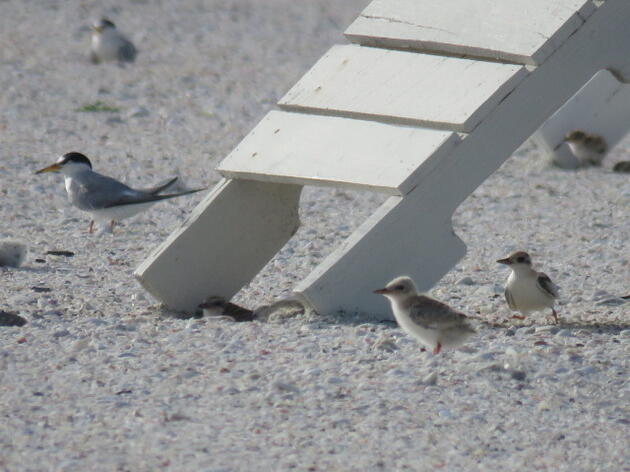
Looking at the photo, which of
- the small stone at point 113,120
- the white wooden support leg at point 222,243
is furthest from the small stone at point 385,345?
the small stone at point 113,120

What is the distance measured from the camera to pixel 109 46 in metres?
14.7

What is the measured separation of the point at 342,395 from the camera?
5.41 meters

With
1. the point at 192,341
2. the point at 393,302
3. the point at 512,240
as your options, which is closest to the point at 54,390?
the point at 192,341

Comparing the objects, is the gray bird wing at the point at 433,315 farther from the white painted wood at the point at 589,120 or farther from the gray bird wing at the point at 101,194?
the white painted wood at the point at 589,120

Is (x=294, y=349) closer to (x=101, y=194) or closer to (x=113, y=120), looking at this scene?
(x=101, y=194)

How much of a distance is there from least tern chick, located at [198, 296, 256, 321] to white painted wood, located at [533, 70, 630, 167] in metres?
4.57

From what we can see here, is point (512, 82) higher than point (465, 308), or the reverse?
→ point (512, 82)

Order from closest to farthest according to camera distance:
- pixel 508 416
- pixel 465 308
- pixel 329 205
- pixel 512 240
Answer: pixel 508 416
pixel 465 308
pixel 512 240
pixel 329 205

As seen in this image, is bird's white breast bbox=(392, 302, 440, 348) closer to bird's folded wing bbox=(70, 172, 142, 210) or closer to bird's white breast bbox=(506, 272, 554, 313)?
bird's white breast bbox=(506, 272, 554, 313)

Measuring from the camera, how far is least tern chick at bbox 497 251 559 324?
671cm

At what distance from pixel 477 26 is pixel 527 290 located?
1.39 m

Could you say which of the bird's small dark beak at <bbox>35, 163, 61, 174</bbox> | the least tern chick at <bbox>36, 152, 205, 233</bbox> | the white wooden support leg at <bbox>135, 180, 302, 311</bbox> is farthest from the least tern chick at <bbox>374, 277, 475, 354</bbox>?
the bird's small dark beak at <bbox>35, 163, 61, 174</bbox>

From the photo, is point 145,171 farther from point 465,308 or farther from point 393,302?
point 393,302

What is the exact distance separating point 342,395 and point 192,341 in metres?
0.95
